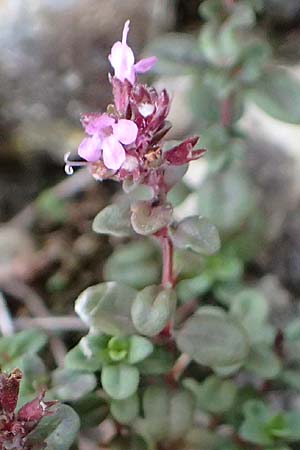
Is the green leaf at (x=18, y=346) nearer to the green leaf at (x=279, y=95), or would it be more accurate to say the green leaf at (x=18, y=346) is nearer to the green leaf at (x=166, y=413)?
the green leaf at (x=166, y=413)

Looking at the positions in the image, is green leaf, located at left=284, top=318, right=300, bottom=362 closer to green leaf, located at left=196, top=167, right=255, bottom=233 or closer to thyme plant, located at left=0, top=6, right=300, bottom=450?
thyme plant, located at left=0, top=6, right=300, bottom=450

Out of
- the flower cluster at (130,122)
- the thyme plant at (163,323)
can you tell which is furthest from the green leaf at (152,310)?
the flower cluster at (130,122)

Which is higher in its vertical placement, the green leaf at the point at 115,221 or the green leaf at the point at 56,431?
the green leaf at the point at 115,221

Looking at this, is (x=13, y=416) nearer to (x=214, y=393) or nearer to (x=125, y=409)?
(x=125, y=409)

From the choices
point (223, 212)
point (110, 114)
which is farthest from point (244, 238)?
point (110, 114)

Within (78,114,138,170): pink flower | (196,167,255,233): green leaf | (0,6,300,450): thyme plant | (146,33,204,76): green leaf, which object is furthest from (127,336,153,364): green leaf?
(146,33,204,76): green leaf
